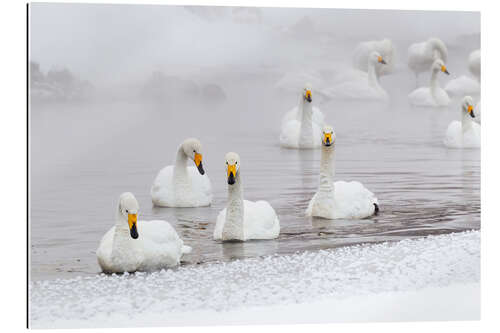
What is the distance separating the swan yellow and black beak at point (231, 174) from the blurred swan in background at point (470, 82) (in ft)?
7.19

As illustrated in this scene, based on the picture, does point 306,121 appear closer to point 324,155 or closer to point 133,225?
point 324,155

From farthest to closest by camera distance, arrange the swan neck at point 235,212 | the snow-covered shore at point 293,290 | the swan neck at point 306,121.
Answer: the swan neck at point 306,121 < the swan neck at point 235,212 < the snow-covered shore at point 293,290

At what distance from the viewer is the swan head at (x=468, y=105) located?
969 centimetres

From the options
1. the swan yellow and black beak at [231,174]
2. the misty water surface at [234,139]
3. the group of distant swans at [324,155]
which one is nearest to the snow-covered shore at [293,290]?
the misty water surface at [234,139]

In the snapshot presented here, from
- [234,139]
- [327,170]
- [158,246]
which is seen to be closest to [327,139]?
[327,170]

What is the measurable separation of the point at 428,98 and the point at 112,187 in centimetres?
285

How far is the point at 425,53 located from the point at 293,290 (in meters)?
2.52

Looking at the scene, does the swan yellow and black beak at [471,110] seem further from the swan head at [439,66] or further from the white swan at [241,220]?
the white swan at [241,220]

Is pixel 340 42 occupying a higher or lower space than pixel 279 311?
higher

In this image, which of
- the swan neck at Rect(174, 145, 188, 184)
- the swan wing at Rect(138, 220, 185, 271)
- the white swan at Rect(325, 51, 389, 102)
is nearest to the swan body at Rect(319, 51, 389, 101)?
the white swan at Rect(325, 51, 389, 102)

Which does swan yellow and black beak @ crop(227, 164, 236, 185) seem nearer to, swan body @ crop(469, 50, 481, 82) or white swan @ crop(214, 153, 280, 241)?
white swan @ crop(214, 153, 280, 241)

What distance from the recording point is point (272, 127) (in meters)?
9.73
